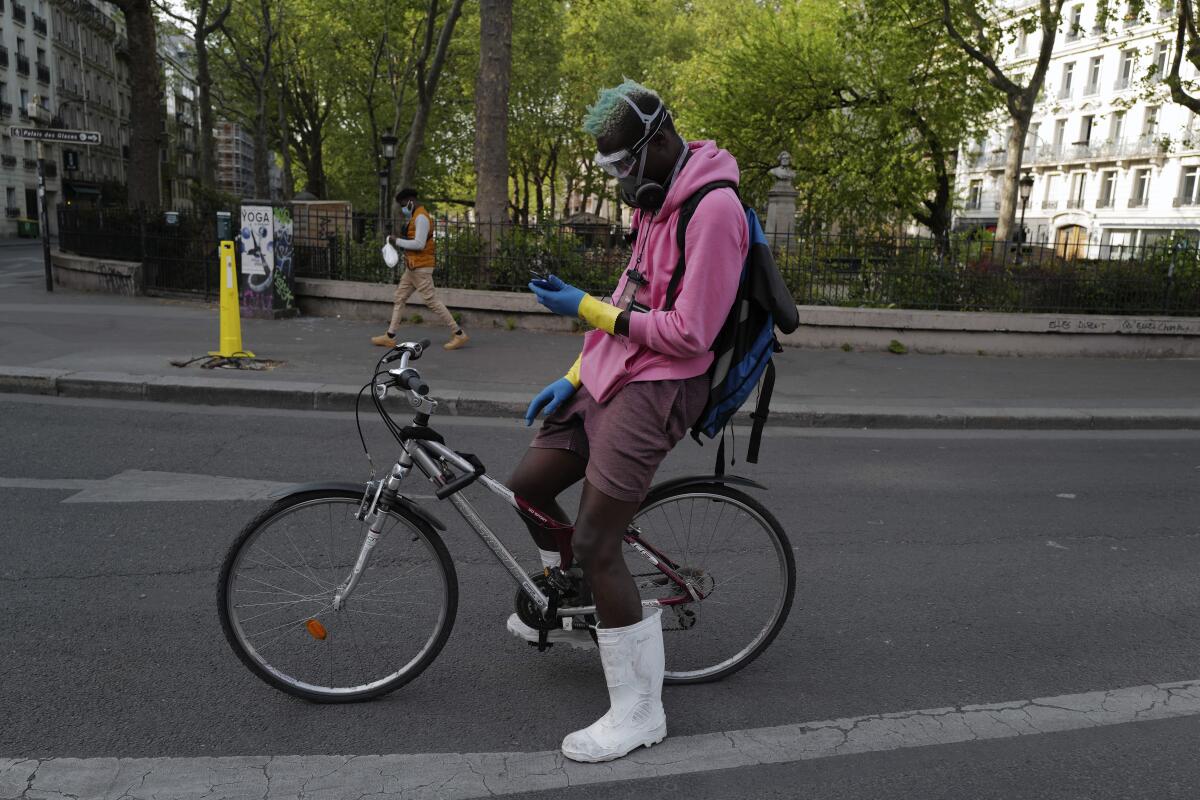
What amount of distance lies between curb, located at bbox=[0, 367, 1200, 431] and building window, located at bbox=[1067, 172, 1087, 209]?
5150cm

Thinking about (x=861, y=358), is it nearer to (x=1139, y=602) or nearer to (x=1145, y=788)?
(x=1139, y=602)

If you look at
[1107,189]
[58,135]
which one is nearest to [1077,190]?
[1107,189]

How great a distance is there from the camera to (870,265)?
41.2ft

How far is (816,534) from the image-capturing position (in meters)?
4.98

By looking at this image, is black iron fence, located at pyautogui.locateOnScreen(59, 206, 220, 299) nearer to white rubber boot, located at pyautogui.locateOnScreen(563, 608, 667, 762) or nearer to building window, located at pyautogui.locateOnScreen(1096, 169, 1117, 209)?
white rubber boot, located at pyautogui.locateOnScreen(563, 608, 667, 762)

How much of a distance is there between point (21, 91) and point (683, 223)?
6344 centimetres

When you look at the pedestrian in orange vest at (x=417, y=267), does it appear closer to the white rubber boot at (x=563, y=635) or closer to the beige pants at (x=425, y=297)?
the beige pants at (x=425, y=297)

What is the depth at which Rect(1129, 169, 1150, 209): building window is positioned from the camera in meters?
48.4

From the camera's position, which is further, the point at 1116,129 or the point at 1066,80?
the point at 1066,80

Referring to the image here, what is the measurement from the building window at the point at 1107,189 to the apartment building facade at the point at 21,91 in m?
57.7

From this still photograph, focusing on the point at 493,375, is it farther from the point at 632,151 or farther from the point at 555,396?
the point at 632,151

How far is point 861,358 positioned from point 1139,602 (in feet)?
24.8

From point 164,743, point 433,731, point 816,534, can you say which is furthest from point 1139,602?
point 164,743

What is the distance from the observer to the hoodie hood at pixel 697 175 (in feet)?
8.33
